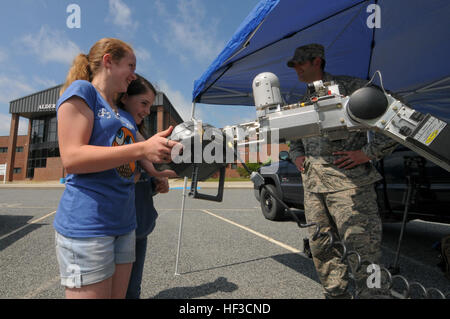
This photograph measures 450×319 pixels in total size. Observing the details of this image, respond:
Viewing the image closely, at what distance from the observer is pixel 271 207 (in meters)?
6.17

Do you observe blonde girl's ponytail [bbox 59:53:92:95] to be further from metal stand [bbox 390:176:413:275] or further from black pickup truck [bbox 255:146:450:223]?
metal stand [bbox 390:176:413:275]

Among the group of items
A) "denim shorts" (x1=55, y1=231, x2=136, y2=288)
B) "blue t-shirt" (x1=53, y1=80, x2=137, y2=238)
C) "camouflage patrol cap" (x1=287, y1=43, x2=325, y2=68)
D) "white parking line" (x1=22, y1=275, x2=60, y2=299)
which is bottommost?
"white parking line" (x1=22, y1=275, x2=60, y2=299)

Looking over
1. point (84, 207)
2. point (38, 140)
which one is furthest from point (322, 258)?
point (38, 140)

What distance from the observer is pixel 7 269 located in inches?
119

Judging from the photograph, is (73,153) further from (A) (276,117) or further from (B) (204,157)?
(A) (276,117)

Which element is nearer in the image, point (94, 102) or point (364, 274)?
point (94, 102)

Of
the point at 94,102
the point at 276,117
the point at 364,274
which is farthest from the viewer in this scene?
the point at 364,274

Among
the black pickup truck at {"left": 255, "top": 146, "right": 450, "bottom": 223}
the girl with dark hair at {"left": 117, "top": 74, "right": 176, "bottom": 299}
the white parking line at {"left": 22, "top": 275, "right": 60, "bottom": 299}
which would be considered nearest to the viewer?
the girl with dark hair at {"left": 117, "top": 74, "right": 176, "bottom": 299}

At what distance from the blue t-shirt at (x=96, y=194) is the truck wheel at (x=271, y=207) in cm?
494

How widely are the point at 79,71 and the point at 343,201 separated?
74.6 inches

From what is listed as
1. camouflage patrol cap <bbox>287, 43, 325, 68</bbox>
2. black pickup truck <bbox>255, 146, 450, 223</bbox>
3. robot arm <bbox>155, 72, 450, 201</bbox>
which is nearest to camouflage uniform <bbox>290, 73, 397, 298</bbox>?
camouflage patrol cap <bbox>287, 43, 325, 68</bbox>

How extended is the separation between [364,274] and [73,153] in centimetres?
189

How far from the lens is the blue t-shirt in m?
1.04

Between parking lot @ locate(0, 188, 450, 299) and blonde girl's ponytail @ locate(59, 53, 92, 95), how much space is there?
2.04 metres
